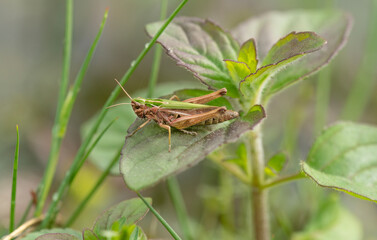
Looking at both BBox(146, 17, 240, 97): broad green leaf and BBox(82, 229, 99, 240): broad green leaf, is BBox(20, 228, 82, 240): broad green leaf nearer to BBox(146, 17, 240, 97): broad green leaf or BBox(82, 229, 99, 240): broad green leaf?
BBox(82, 229, 99, 240): broad green leaf

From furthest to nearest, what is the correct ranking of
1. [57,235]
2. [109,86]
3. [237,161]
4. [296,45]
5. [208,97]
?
[109,86], [237,161], [208,97], [296,45], [57,235]

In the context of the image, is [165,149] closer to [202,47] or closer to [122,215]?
[122,215]

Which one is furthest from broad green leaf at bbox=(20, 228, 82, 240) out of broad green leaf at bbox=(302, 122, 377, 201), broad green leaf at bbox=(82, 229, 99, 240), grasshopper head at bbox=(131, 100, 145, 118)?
broad green leaf at bbox=(302, 122, 377, 201)

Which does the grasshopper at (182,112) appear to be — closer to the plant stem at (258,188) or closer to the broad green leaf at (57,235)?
the plant stem at (258,188)

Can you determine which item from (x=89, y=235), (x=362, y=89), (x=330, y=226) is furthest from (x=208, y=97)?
(x=362, y=89)

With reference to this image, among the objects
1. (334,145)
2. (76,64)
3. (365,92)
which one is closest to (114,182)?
(76,64)

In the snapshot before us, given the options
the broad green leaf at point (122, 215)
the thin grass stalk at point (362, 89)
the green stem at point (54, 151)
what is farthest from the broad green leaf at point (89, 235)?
the thin grass stalk at point (362, 89)

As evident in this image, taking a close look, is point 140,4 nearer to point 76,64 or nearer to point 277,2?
point 76,64
